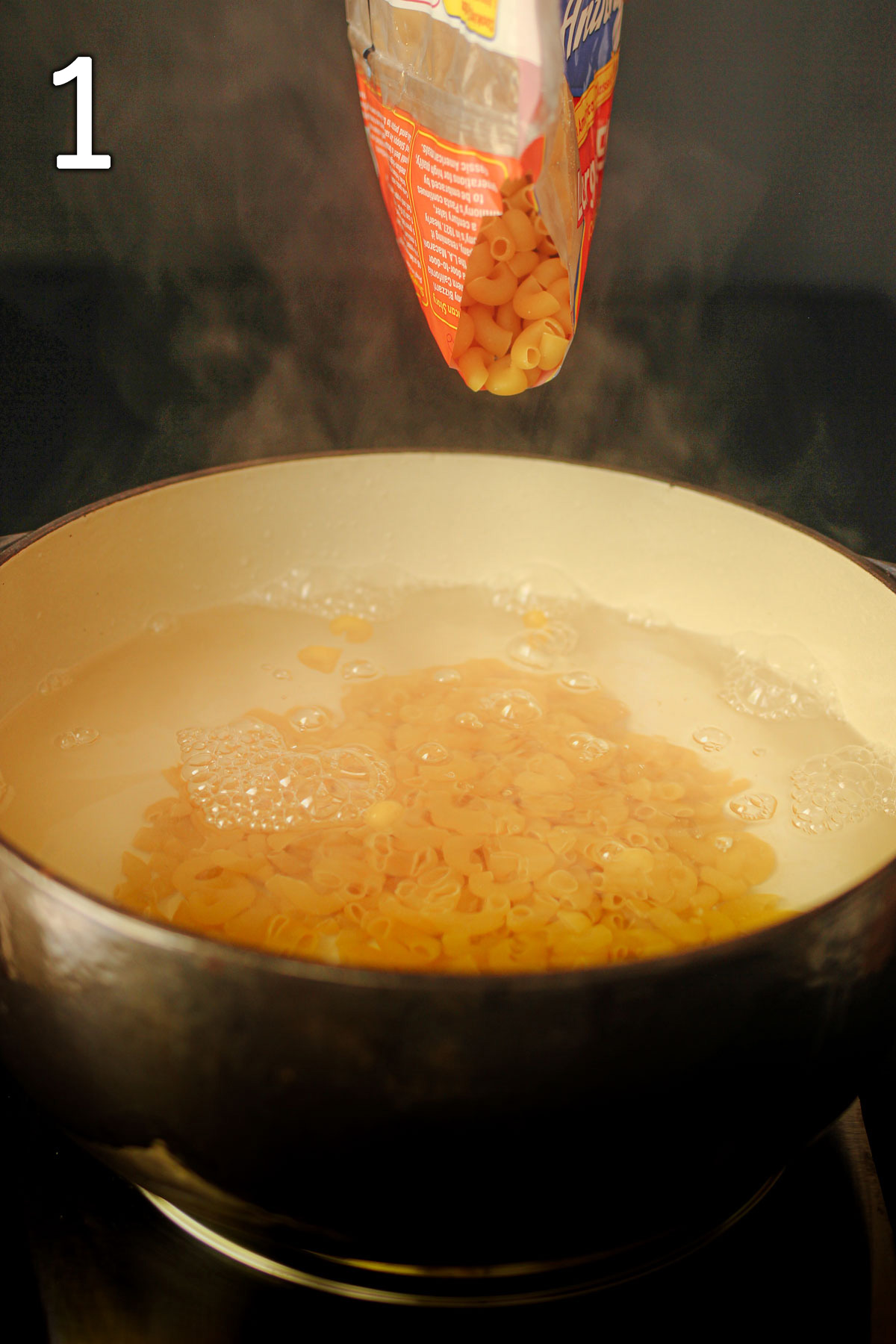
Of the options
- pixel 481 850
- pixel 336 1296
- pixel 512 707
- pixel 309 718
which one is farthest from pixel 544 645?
pixel 336 1296

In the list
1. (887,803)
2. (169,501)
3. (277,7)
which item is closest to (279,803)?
(169,501)

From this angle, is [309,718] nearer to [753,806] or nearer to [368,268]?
[753,806]

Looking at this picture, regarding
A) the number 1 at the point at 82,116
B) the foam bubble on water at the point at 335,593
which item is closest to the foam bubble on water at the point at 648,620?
the foam bubble on water at the point at 335,593

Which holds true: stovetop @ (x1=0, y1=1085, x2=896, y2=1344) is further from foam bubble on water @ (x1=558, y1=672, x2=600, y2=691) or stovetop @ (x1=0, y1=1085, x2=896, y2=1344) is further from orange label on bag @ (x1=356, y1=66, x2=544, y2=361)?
orange label on bag @ (x1=356, y1=66, x2=544, y2=361)

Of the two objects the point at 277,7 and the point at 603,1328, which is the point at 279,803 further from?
the point at 277,7

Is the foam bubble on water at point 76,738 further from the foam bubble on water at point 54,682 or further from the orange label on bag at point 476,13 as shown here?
the orange label on bag at point 476,13

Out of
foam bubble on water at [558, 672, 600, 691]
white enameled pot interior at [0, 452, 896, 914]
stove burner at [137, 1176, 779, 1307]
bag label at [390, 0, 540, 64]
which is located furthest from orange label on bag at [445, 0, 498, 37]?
stove burner at [137, 1176, 779, 1307]
